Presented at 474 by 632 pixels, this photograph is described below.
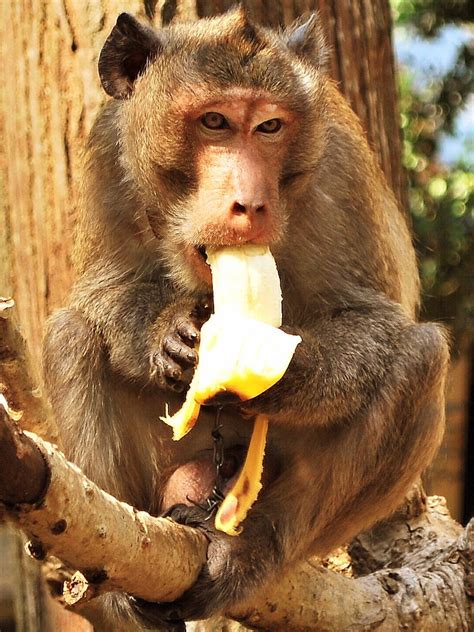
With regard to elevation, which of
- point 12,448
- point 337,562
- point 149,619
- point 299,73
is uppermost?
point 299,73

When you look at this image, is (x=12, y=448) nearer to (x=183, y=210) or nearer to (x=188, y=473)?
(x=183, y=210)

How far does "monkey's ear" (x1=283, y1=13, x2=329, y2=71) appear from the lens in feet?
15.8

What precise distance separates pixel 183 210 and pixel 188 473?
1.18 metres

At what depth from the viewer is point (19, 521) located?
3266mm

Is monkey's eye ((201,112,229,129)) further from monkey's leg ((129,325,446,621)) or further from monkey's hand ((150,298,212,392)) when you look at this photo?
monkey's leg ((129,325,446,621))

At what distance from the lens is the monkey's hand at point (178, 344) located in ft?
14.4

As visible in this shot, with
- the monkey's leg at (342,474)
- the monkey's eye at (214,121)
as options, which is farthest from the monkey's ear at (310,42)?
the monkey's leg at (342,474)

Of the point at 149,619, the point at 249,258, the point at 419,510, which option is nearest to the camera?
the point at 249,258

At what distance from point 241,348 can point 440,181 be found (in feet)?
18.3

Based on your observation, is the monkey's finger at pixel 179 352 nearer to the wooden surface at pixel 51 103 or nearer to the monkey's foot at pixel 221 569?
the monkey's foot at pixel 221 569

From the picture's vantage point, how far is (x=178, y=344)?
4.40 m

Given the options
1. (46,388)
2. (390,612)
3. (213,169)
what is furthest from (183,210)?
(390,612)

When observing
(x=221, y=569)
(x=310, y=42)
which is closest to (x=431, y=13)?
(x=310, y=42)

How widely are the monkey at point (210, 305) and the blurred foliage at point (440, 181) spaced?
3295 mm
